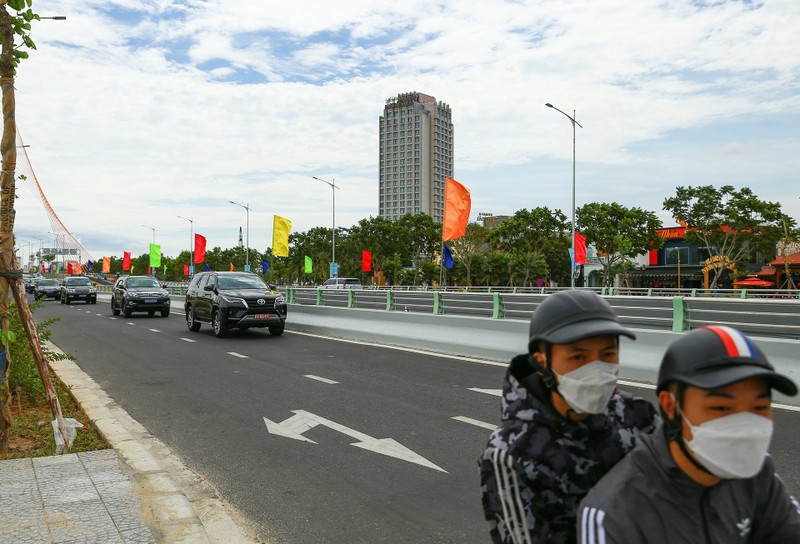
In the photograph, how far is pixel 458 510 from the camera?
15.5ft

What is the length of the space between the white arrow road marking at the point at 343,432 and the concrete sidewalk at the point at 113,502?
4.33 feet

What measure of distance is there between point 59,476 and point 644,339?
8.60 meters

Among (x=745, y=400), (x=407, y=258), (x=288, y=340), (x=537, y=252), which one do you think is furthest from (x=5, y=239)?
(x=407, y=258)

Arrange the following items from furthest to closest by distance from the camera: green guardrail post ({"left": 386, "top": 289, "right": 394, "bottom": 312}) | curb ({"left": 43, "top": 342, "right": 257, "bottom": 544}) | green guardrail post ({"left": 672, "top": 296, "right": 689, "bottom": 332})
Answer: green guardrail post ({"left": 386, "top": 289, "right": 394, "bottom": 312}), green guardrail post ({"left": 672, "top": 296, "right": 689, "bottom": 332}), curb ({"left": 43, "top": 342, "right": 257, "bottom": 544})

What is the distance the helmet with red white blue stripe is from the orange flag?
21.1 meters

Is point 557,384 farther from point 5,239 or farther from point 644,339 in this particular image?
point 644,339

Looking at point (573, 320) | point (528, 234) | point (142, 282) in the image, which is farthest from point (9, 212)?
point (528, 234)

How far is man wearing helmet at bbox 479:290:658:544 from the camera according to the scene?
6.00ft

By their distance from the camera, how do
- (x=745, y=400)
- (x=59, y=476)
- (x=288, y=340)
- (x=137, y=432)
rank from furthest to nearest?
(x=288, y=340)
(x=137, y=432)
(x=59, y=476)
(x=745, y=400)

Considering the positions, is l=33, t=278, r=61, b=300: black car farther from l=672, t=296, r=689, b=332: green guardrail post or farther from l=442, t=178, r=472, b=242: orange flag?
l=672, t=296, r=689, b=332: green guardrail post

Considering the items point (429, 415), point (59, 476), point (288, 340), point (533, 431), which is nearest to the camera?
point (533, 431)

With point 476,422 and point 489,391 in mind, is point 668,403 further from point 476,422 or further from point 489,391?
point 489,391

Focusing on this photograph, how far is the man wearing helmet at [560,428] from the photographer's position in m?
1.83

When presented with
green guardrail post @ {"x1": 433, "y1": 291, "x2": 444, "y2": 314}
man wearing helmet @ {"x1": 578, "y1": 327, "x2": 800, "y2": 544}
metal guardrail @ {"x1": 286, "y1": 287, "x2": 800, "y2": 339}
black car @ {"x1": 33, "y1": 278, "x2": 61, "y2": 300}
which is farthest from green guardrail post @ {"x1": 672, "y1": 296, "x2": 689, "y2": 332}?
black car @ {"x1": 33, "y1": 278, "x2": 61, "y2": 300}
